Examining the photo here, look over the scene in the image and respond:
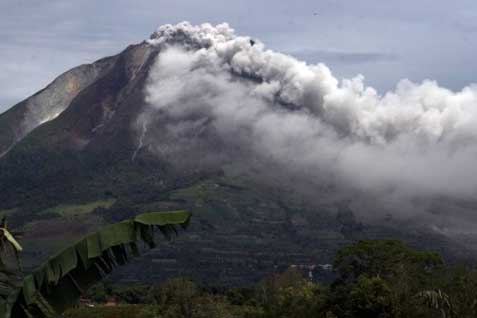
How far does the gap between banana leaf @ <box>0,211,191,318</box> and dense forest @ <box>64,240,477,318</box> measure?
23.0 m

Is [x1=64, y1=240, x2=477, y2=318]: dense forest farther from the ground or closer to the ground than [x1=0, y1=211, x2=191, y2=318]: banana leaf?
closer to the ground

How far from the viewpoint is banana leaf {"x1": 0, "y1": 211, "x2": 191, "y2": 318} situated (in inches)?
336

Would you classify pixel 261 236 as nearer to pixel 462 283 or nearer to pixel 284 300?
pixel 284 300

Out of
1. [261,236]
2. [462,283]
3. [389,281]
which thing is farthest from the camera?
A: [261,236]

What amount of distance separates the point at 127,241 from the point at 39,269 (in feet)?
3.29

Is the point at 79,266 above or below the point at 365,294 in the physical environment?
above

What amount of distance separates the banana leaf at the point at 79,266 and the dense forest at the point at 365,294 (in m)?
23.0

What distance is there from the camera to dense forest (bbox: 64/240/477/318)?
3547 cm

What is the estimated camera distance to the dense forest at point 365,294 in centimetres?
3547

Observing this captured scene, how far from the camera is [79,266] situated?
8.77m

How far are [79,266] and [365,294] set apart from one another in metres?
35.8

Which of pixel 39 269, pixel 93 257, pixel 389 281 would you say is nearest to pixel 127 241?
pixel 93 257

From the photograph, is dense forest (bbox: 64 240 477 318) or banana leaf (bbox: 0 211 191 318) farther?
dense forest (bbox: 64 240 477 318)

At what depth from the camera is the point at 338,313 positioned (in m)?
47.3
